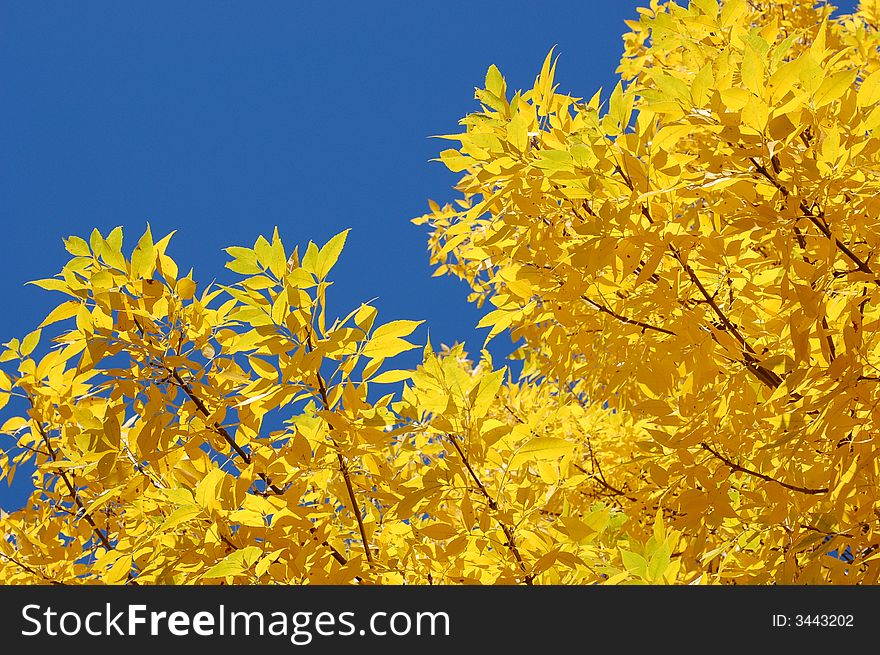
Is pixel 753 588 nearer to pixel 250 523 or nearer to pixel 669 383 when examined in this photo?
pixel 669 383

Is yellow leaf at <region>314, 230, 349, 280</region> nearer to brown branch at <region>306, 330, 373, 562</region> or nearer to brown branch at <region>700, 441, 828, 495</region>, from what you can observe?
brown branch at <region>306, 330, 373, 562</region>

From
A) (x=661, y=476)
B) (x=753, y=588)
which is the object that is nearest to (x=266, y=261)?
(x=661, y=476)

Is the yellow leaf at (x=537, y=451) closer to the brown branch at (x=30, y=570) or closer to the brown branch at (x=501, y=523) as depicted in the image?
the brown branch at (x=501, y=523)

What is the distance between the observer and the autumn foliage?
4.14 feet

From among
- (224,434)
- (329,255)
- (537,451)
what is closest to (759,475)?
(537,451)

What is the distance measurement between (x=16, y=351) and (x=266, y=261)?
102 cm

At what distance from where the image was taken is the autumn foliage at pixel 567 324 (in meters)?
1.26

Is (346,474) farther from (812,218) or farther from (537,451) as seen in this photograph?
(812,218)

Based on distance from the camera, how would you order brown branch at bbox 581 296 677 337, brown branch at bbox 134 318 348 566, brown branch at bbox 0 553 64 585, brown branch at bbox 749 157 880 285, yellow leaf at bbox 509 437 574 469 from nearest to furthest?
brown branch at bbox 749 157 880 285 → yellow leaf at bbox 509 437 574 469 → brown branch at bbox 134 318 348 566 → brown branch at bbox 581 296 677 337 → brown branch at bbox 0 553 64 585

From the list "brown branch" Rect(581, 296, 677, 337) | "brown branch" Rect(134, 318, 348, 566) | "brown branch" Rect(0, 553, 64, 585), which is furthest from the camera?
"brown branch" Rect(0, 553, 64, 585)

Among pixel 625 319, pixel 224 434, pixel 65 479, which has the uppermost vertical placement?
pixel 625 319

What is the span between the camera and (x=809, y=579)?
134 cm

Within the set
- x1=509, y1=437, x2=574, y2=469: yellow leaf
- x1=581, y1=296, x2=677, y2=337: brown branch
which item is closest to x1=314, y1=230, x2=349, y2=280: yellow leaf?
x1=509, y1=437, x2=574, y2=469: yellow leaf

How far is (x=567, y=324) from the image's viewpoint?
1.82 metres
